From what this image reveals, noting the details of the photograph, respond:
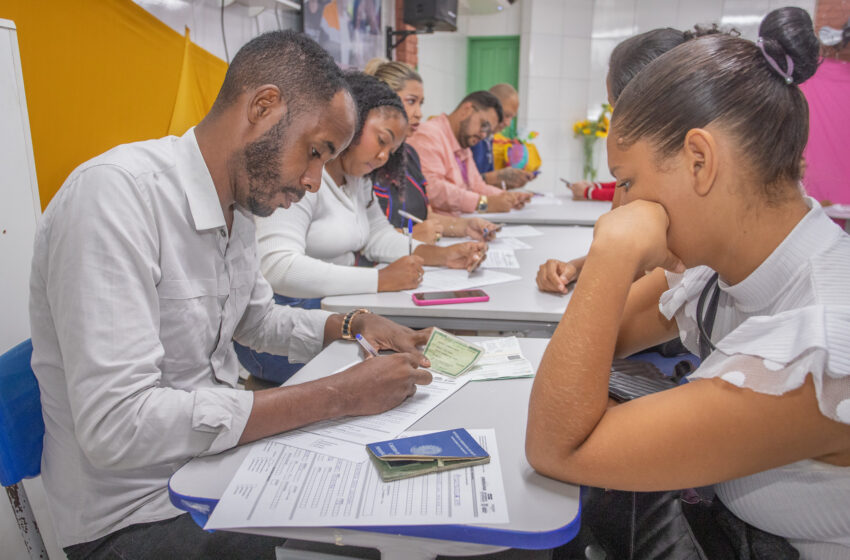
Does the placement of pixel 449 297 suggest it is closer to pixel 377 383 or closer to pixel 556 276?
pixel 556 276

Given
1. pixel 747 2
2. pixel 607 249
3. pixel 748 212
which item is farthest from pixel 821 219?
pixel 747 2

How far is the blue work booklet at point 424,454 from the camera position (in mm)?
824

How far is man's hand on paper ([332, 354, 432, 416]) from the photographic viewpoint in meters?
1.00

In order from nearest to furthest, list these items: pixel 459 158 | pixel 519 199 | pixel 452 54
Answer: pixel 519 199 → pixel 459 158 → pixel 452 54

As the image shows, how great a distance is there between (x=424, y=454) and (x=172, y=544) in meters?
0.47

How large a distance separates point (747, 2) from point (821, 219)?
767 cm

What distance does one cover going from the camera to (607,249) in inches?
32.3

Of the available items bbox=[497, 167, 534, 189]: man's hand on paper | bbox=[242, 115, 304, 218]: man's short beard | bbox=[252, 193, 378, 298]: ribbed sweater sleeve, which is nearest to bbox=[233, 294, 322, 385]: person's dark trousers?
bbox=[252, 193, 378, 298]: ribbed sweater sleeve

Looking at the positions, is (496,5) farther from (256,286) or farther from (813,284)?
(813,284)

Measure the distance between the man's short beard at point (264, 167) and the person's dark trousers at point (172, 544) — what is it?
1.95ft

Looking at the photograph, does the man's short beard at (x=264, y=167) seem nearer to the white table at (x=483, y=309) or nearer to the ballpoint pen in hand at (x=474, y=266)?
the white table at (x=483, y=309)

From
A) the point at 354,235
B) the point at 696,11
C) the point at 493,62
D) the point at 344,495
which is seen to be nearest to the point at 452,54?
the point at 493,62

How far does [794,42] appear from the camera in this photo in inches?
31.3

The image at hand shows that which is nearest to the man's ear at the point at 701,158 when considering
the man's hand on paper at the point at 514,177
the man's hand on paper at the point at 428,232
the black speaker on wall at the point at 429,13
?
the man's hand on paper at the point at 428,232
